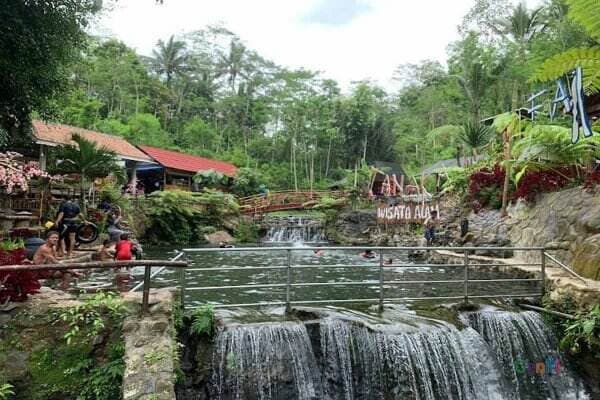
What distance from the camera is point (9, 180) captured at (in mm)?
7617

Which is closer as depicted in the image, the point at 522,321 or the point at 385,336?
the point at 385,336

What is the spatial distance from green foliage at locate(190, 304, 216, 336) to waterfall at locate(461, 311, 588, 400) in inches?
157

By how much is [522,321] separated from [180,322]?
5454mm

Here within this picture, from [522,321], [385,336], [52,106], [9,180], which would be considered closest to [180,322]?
[385,336]

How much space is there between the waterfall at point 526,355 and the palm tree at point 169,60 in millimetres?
46349

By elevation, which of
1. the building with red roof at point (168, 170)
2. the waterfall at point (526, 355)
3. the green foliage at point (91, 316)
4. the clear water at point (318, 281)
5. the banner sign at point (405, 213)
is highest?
the building with red roof at point (168, 170)

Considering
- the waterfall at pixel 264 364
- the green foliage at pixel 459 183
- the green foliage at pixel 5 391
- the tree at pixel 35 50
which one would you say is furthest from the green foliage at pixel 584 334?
the green foliage at pixel 459 183

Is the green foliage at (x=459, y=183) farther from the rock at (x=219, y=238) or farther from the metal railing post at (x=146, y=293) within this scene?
the metal railing post at (x=146, y=293)

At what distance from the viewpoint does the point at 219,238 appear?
2547 centimetres

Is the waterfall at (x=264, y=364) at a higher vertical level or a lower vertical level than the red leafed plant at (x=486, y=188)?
lower

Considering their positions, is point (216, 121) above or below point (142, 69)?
below

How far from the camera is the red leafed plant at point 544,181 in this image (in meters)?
12.3

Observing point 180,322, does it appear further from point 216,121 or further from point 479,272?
point 216,121

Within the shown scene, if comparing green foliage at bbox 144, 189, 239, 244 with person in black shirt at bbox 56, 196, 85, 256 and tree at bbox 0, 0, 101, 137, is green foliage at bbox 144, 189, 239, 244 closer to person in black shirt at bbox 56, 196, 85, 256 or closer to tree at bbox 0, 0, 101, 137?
tree at bbox 0, 0, 101, 137
